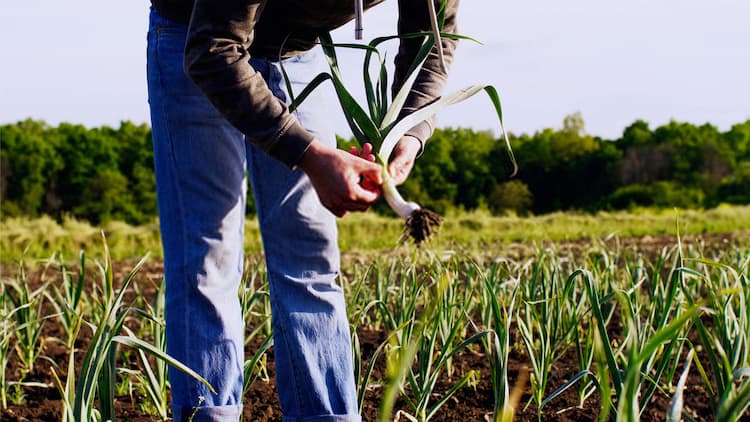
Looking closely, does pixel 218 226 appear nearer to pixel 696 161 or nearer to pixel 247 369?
pixel 247 369

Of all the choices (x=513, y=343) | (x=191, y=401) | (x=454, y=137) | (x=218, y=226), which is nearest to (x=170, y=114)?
(x=218, y=226)

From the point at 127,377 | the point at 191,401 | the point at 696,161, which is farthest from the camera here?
the point at 696,161

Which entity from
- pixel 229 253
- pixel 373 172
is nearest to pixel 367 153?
pixel 373 172

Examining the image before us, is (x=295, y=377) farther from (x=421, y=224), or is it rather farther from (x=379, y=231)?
(x=379, y=231)

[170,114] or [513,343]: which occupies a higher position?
[170,114]

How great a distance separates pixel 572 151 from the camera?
83.9ft

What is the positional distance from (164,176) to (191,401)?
523 mm

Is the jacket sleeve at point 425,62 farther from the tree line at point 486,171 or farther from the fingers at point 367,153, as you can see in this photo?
the tree line at point 486,171

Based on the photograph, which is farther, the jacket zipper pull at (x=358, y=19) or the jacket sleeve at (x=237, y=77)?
the jacket zipper pull at (x=358, y=19)

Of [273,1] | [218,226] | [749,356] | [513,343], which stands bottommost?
[513,343]

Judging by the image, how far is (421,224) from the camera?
4.74ft

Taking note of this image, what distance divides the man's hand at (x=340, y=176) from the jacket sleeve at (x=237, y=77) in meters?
0.04

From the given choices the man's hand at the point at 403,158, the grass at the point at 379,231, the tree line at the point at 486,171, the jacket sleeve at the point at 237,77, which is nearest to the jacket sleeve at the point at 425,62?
the man's hand at the point at 403,158

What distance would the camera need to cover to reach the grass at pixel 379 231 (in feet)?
32.2
